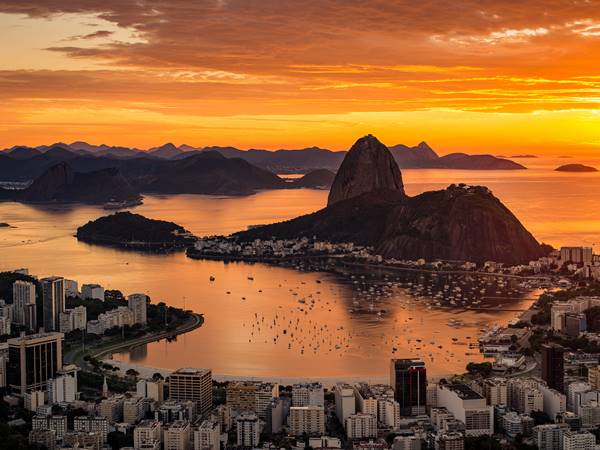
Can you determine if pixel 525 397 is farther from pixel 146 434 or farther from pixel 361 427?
pixel 146 434

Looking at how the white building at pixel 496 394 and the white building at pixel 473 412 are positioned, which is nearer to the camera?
the white building at pixel 473 412

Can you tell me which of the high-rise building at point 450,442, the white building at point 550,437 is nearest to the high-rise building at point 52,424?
the high-rise building at point 450,442

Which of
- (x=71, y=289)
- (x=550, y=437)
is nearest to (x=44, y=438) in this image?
A: (x=550, y=437)

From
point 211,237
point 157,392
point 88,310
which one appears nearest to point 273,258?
point 211,237

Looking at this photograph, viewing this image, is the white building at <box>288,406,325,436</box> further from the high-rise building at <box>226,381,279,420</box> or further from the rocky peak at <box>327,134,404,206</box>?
the rocky peak at <box>327,134,404,206</box>

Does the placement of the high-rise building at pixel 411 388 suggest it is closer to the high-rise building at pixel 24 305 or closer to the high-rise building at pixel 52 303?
the high-rise building at pixel 52 303

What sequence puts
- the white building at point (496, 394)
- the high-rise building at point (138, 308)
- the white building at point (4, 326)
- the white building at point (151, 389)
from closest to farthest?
1. the white building at point (496, 394)
2. the white building at point (151, 389)
3. the white building at point (4, 326)
4. the high-rise building at point (138, 308)

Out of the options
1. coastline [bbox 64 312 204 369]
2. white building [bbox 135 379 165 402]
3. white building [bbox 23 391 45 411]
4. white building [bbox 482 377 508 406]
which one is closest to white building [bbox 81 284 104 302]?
coastline [bbox 64 312 204 369]

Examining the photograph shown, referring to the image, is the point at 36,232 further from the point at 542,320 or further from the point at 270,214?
the point at 542,320
